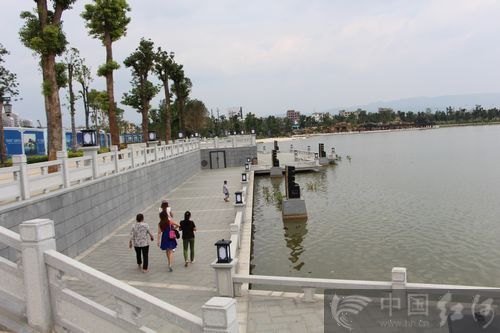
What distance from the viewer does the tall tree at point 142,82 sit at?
35656 mm

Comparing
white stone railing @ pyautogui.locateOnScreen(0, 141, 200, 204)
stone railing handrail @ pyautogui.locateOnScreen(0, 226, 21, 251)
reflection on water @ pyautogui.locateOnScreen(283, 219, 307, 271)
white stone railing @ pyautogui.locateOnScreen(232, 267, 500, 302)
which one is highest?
white stone railing @ pyautogui.locateOnScreen(0, 141, 200, 204)

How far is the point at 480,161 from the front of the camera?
41906 millimetres

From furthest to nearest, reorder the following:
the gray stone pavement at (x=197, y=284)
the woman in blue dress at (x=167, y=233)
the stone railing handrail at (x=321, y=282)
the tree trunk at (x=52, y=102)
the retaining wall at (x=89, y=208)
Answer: the tree trunk at (x=52, y=102)
the woman in blue dress at (x=167, y=233)
the retaining wall at (x=89, y=208)
the stone railing handrail at (x=321, y=282)
the gray stone pavement at (x=197, y=284)

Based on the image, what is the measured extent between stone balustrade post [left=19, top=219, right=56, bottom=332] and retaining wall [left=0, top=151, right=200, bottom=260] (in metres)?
3.68

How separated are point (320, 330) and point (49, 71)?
Answer: 12.7 metres

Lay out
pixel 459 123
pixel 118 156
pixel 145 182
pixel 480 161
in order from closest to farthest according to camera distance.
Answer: pixel 118 156
pixel 145 182
pixel 480 161
pixel 459 123

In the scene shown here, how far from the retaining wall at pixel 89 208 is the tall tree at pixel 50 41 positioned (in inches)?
108

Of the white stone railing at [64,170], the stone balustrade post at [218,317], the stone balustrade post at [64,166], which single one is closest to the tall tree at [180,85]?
the white stone railing at [64,170]

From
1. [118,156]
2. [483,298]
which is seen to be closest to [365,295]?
[483,298]

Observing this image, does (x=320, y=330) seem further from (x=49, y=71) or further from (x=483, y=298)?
(x=49, y=71)

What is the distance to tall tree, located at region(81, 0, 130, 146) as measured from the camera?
2325 centimetres

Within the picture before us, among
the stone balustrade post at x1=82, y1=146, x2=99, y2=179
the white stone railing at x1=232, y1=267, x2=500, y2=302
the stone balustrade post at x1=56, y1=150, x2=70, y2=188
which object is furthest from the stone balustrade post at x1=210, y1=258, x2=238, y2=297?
the stone balustrade post at x1=82, y1=146, x2=99, y2=179

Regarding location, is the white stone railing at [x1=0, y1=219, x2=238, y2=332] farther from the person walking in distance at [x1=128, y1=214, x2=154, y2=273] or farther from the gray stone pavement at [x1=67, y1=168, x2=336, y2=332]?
the person walking in distance at [x1=128, y1=214, x2=154, y2=273]

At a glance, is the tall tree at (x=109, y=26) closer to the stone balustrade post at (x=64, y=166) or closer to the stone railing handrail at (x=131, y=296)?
the stone balustrade post at (x=64, y=166)
